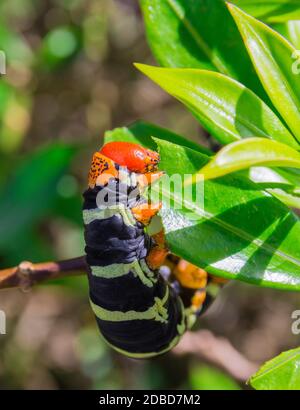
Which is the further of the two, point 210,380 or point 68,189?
point 68,189

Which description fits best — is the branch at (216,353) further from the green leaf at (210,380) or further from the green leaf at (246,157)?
the green leaf at (246,157)

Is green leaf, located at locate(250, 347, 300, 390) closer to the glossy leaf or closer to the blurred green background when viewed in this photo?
the glossy leaf

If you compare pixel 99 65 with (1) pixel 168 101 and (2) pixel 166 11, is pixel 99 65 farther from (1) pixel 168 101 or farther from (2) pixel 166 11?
(2) pixel 166 11

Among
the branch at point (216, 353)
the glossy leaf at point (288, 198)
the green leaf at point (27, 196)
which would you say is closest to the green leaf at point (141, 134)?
the glossy leaf at point (288, 198)

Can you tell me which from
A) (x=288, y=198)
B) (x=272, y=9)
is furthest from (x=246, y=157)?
(x=272, y=9)

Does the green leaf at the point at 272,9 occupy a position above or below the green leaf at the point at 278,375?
above

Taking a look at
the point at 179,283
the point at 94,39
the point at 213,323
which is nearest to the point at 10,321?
the point at 213,323

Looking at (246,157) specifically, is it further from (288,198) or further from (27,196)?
(27,196)
